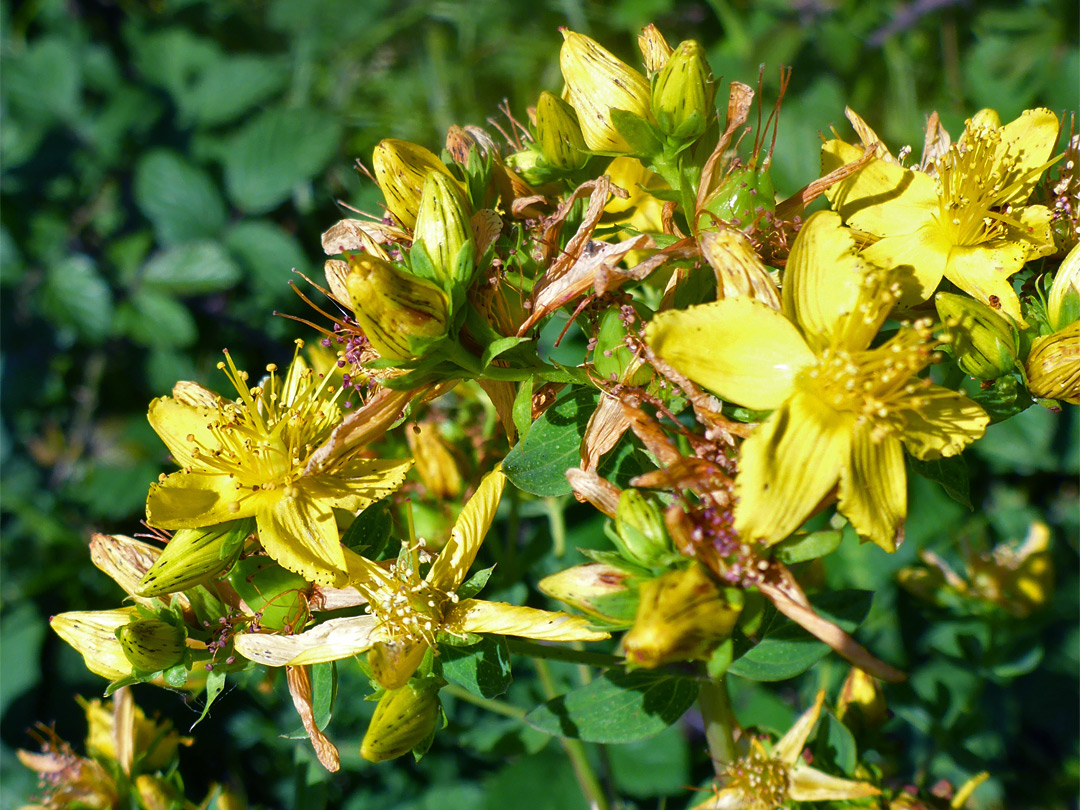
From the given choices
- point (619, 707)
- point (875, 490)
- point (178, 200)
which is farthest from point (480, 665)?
point (178, 200)

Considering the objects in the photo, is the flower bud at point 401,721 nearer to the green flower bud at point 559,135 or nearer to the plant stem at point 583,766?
the plant stem at point 583,766

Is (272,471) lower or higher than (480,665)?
higher

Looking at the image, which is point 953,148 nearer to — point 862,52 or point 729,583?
point 729,583

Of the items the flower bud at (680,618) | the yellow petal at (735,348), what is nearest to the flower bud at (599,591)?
the flower bud at (680,618)

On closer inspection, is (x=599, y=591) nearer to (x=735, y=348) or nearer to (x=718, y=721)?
(x=735, y=348)

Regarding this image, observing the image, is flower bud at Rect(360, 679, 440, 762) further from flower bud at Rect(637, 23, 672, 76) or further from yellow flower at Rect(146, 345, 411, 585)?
flower bud at Rect(637, 23, 672, 76)

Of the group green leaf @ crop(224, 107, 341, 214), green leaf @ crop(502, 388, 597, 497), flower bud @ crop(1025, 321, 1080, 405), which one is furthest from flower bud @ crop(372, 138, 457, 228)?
green leaf @ crop(224, 107, 341, 214)

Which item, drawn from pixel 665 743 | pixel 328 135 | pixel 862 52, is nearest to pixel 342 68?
pixel 328 135
